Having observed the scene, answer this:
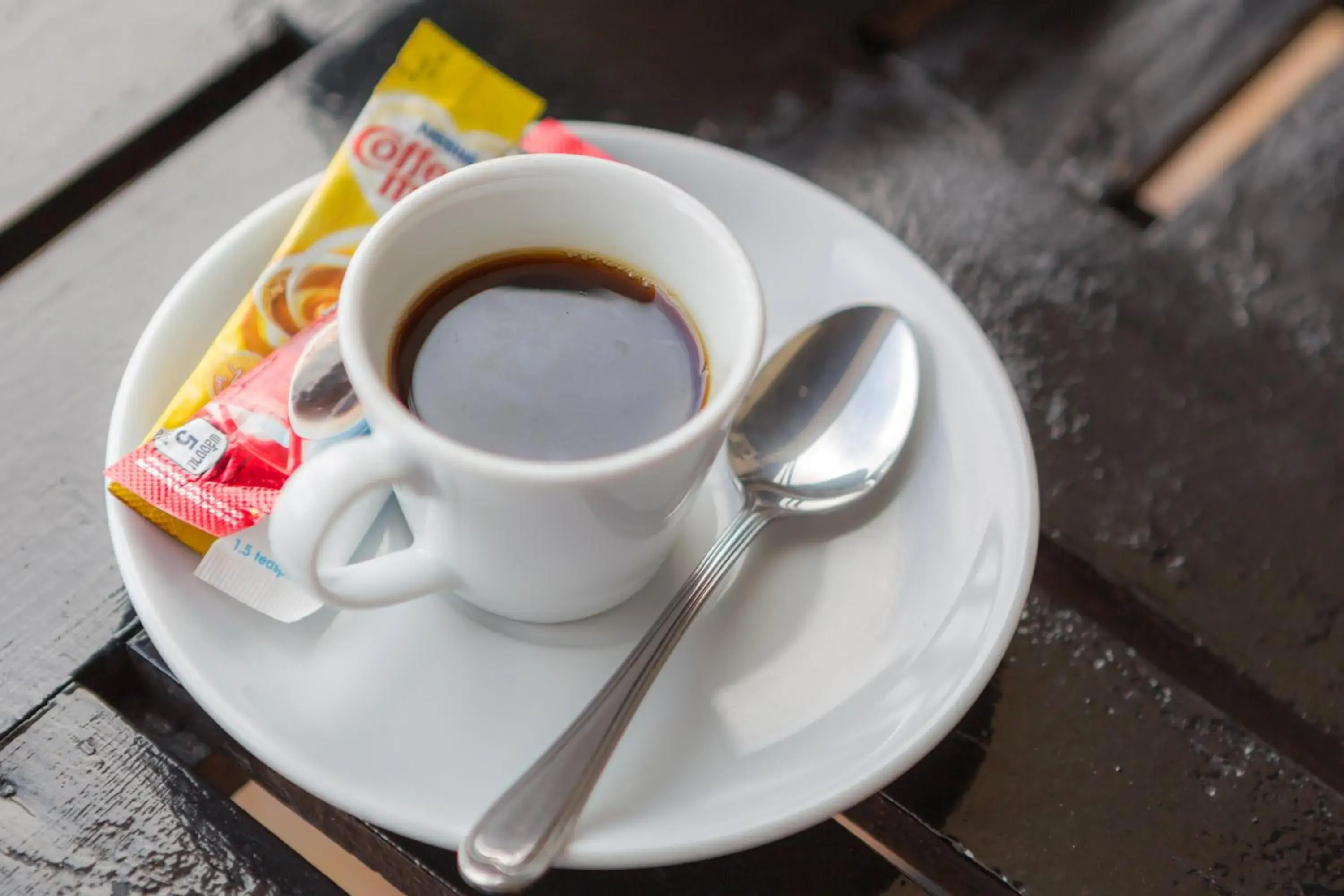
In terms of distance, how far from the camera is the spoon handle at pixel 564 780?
48 centimetres

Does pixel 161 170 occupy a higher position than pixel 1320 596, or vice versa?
pixel 161 170

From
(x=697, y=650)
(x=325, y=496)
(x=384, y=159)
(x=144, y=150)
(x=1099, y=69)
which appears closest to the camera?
(x=325, y=496)

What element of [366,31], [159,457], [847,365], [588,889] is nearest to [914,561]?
[847,365]

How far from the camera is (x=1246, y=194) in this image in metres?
0.86

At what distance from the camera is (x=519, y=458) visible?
57 cm

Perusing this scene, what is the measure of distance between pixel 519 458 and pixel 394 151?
0.89ft

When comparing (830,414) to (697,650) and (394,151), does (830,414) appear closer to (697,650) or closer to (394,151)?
(697,650)

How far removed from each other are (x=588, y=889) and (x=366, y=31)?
668 millimetres

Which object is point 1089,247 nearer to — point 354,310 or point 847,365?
point 847,365

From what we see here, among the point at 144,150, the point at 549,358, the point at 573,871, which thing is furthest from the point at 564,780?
the point at 144,150

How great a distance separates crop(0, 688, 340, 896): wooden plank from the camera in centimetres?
56

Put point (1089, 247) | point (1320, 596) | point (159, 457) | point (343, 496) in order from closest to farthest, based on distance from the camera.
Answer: point (343, 496)
point (159, 457)
point (1320, 596)
point (1089, 247)

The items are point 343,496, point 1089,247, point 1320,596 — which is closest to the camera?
point 343,496

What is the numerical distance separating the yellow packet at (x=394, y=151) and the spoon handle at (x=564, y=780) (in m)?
0.30
